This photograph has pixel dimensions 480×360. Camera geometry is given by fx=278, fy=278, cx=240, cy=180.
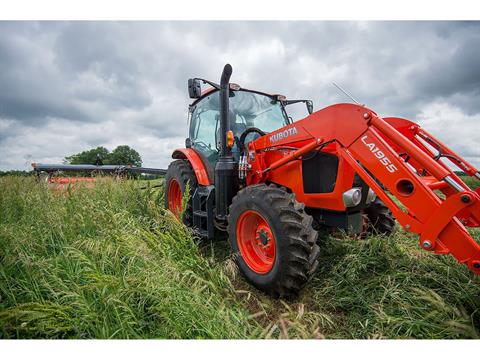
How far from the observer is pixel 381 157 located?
7.73 feet

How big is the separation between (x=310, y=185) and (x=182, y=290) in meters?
1.76

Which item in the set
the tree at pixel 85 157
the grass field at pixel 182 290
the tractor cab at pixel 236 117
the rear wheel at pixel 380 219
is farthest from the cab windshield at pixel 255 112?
the tree at pixel 85 157

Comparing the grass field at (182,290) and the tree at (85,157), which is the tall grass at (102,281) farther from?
the tree at (85,157)

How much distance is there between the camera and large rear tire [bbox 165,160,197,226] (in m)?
4.40

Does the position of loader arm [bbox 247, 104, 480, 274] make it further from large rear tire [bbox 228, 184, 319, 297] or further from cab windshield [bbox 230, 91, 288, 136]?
cab windshield [bbox 230, 91, 288, 136]

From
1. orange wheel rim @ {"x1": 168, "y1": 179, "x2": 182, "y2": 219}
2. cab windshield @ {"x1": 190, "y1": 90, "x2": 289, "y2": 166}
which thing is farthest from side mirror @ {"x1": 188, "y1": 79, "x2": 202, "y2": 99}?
orange wheel rim @ {"x1": 168, "y1": 179, "x2": 182, "y2": 219}

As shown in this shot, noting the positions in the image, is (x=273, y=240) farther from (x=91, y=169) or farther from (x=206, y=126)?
(x=91, y=169)

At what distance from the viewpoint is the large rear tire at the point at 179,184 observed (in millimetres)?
4402

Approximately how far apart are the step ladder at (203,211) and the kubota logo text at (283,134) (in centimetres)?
111

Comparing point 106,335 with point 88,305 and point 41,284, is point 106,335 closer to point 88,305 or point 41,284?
point 88,305

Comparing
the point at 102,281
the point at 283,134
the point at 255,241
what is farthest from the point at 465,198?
the point at 102,281

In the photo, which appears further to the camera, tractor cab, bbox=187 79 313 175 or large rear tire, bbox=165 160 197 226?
large rear tire, bbox=165 160 197 226

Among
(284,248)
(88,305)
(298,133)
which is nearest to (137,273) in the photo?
(88,305)

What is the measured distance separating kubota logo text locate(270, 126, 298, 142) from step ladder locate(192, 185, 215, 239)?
1.11 meters
